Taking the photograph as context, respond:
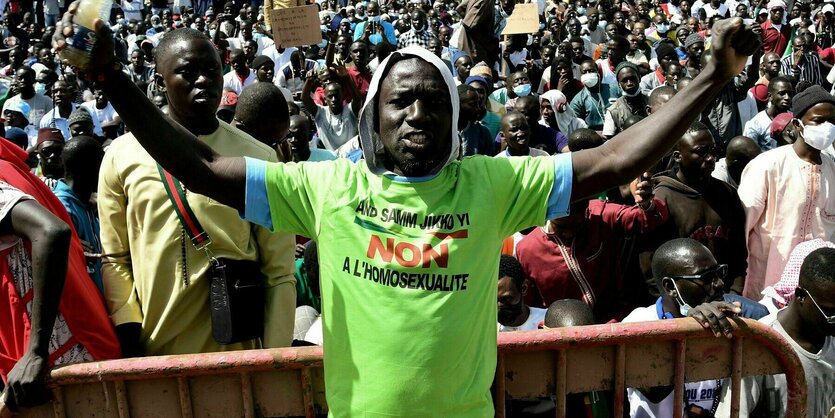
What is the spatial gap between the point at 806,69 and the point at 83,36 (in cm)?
1187

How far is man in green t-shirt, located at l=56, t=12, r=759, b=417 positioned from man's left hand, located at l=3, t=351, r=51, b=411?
805 millimetres

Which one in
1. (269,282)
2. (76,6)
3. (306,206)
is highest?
(76,6)

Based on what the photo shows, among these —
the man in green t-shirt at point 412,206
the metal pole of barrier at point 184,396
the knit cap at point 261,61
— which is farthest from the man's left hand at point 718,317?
the knit cap at point 261,61

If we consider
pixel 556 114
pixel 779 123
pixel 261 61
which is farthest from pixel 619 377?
pixel 261 61

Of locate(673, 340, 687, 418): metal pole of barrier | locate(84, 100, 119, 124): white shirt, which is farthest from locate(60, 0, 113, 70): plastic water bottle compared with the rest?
locate(84, 100, 119, 124): white shirt

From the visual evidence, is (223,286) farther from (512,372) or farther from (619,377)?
(619,377)

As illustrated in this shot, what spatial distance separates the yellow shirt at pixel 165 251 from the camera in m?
2.80

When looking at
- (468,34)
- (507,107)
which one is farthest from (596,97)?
(468,34)

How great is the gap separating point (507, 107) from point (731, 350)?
6.49 metres

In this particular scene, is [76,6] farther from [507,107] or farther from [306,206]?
[507,107]

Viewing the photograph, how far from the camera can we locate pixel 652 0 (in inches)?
837

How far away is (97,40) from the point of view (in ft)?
6.61

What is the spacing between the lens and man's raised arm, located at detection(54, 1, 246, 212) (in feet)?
6.76

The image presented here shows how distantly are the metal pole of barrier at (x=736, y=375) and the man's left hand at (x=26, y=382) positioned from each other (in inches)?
80.2
